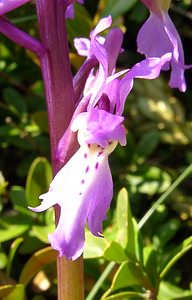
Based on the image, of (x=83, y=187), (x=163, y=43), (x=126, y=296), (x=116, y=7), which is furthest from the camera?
(x=116, y=7)

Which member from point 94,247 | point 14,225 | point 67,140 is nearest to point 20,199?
point 14,225

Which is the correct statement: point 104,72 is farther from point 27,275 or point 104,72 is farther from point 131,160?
point 131,160

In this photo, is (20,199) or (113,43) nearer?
(113,43)

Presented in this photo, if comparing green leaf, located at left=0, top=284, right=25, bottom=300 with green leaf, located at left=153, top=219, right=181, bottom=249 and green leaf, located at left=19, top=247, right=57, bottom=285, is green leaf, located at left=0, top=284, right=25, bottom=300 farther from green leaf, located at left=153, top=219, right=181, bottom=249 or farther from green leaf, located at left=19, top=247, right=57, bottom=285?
green leaf, located at left=153, top=219, right=181, bottom=249

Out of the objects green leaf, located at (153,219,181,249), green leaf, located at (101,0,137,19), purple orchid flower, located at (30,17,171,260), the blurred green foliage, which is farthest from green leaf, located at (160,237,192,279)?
green leaf, located at (101,0,137,19)

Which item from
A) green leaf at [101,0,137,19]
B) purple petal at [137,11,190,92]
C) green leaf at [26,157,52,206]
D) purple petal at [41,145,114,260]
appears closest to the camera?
purple petal at [41,145,114,260]

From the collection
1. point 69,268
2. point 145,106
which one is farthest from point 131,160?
point 69,268

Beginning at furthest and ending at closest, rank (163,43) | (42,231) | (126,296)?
(42,231)
(126,296)
(163,43)

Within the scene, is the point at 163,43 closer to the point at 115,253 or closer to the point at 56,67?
the point at 56,67
